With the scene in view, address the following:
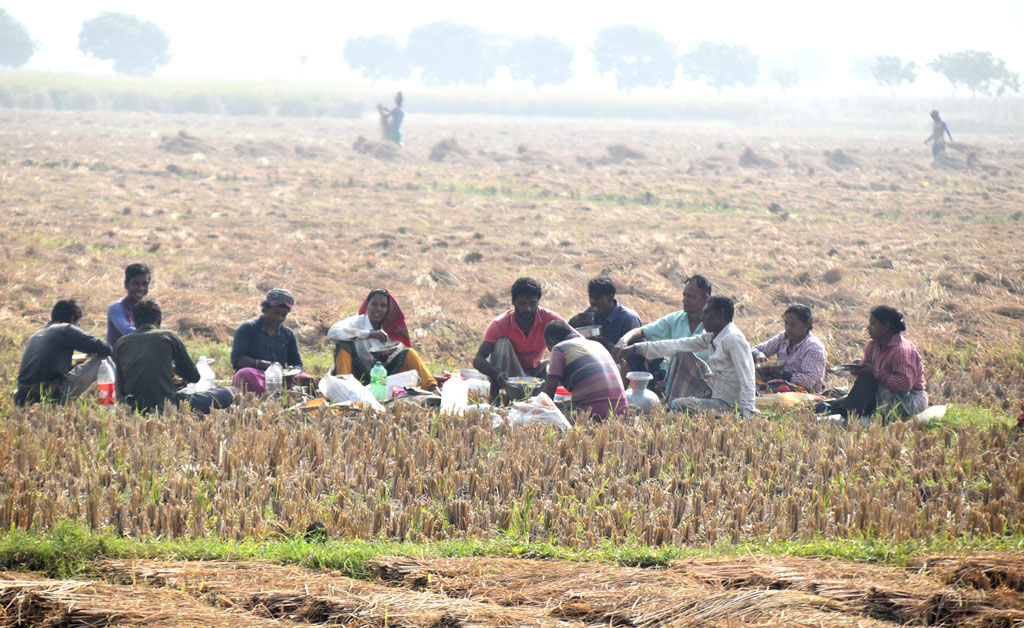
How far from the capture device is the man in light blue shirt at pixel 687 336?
7559 millimetres

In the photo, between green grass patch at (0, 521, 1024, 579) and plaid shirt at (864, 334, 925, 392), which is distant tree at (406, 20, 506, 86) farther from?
green grass patch at (0, 521, 1024, 579)

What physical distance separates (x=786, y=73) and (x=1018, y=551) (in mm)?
126746

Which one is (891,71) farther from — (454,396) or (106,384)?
(106,384)

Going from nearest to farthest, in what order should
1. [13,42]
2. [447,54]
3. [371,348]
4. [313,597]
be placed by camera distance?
1. [313,597]
2. [371,348]
3. [13,42]
4. [447,54]

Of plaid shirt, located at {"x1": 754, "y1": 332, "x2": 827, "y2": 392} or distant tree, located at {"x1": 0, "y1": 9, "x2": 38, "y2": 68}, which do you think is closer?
plaid shirt, located at {"x1": 754, "y1": 332, "x2": 827, "y2": 392}

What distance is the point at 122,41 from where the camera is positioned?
370ft

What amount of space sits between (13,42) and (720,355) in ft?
394

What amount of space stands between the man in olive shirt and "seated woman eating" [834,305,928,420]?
500cm

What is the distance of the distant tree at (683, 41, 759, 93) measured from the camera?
124 m

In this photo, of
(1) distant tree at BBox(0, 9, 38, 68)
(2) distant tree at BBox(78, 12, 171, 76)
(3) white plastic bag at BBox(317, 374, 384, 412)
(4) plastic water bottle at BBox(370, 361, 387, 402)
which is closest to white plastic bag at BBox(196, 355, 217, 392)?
(3) white plastic bag at BBox(317, 374, 384, 412)

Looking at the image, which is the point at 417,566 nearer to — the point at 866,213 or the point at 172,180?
the point at 866,213

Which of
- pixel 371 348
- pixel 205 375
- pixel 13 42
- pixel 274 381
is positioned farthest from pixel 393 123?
pixel 13 42

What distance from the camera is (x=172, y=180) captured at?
836 inches

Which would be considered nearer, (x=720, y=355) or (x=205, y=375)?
(x=720, y=355)
